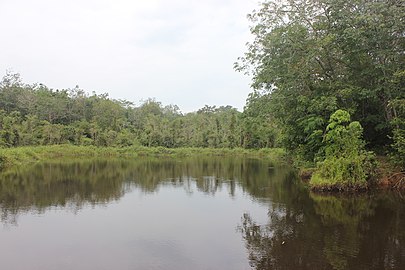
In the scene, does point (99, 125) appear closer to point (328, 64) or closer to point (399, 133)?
point (328, 64)

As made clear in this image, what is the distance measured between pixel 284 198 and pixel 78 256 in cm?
976

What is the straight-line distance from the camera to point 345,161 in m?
15.4

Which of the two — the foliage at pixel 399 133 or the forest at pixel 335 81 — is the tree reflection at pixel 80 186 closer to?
the forest at pixel 335 81

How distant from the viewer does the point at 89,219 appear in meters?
12.4

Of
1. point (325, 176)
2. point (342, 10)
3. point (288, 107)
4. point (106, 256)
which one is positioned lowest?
point (106, 256)

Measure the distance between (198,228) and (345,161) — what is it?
7.82m

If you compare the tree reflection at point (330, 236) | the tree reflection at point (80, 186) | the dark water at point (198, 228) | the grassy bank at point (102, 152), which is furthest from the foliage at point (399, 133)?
the grassy bank at point (102, 152)

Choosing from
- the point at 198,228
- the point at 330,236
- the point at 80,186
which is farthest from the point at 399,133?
the point at 80,186

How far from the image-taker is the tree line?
165ft

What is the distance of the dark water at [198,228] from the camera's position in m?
8.26

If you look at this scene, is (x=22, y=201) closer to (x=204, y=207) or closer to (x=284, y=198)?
(x=204, y=207)

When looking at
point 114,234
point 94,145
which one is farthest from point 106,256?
point 94,145

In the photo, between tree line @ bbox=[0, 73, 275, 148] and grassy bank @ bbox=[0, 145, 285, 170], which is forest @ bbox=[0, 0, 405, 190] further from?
tree line @ bbox=[0, 73, 275, 148]

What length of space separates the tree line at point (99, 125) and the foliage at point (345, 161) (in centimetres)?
3187
